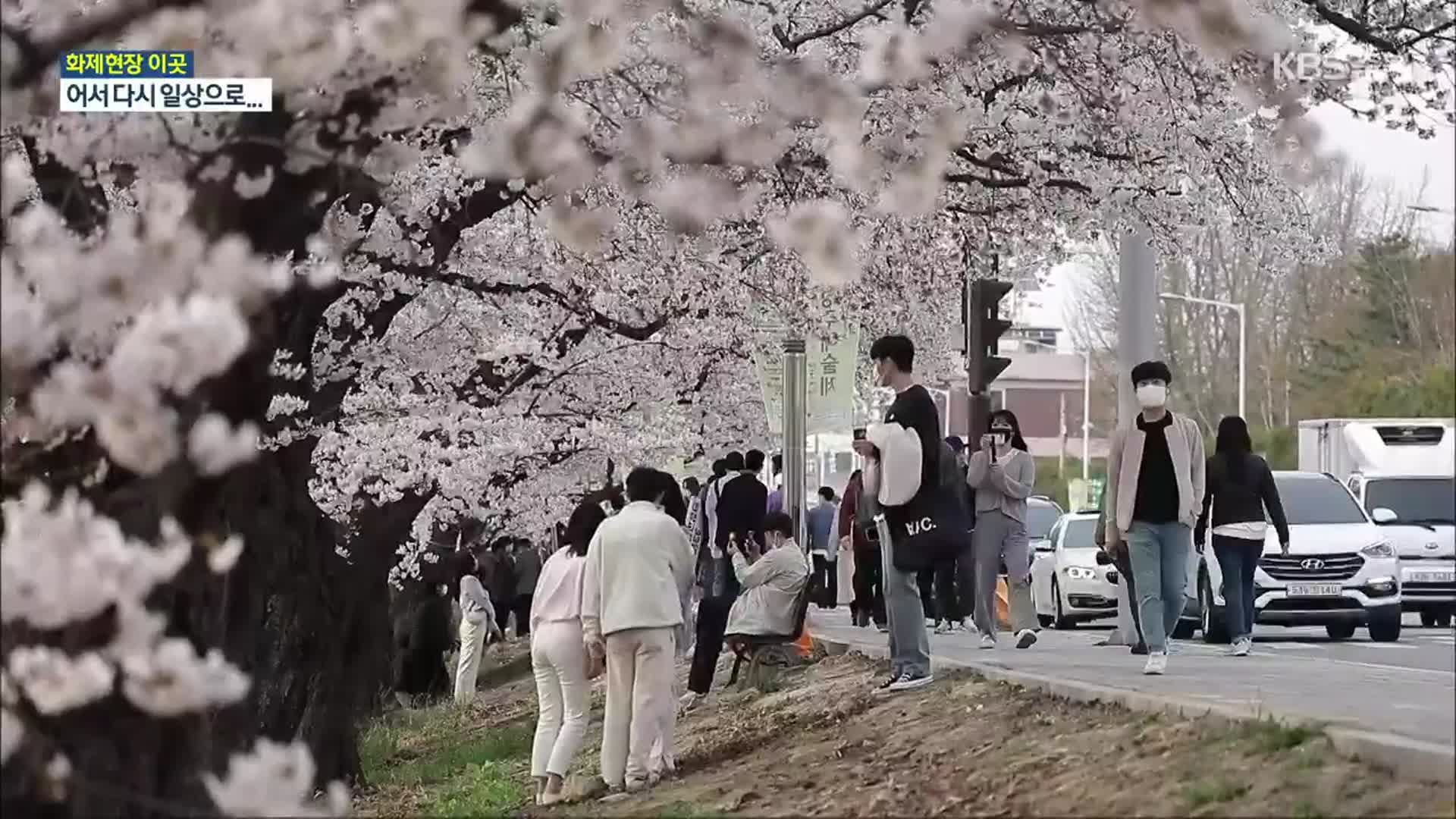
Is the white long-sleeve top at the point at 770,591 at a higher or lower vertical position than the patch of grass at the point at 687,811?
higher

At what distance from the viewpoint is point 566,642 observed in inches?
541

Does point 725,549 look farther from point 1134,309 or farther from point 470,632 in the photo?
point 470,632

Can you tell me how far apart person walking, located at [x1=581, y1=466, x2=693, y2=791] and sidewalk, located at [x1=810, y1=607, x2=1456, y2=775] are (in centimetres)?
186

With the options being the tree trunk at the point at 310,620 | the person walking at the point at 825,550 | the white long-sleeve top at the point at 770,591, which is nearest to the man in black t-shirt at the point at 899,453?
A: the tree trunk at the point at 310,620

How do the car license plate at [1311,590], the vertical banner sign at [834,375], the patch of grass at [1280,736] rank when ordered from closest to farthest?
the patch of grass at [1280,736]
the car license plate at [1311,590]
the vertical banner sign at [834,375]

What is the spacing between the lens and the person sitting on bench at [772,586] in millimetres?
17203

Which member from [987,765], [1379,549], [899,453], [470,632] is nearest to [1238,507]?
[899,453]

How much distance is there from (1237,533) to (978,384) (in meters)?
2.76

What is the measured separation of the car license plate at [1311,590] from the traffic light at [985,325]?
4.97 m

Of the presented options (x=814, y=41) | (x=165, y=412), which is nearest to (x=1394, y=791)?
(x=165, y=412)

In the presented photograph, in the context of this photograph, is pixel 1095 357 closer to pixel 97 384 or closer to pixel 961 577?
pixel 961 577

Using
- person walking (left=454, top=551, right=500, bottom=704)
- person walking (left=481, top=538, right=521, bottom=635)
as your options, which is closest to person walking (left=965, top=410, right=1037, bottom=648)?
person walking (left=454, top=551, right=500, bottom=704)

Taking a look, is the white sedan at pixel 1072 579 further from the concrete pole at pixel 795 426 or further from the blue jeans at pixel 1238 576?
the blue jeans at pixel 1238 576

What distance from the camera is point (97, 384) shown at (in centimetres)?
684
